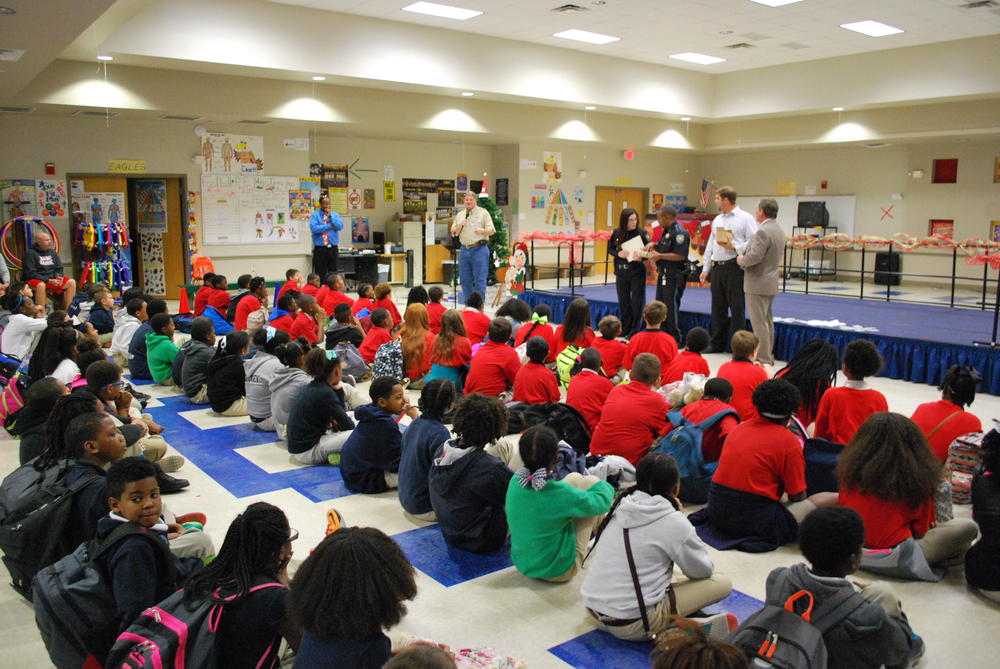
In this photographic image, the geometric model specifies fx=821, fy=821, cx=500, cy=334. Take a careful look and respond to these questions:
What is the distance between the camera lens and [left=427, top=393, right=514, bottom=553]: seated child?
3.59 meters

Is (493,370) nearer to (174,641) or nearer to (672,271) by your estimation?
(174,641)

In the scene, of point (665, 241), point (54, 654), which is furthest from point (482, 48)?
point (54, 654)

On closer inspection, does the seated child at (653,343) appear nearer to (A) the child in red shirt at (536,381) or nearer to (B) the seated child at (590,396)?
(A) the child in red shirt at (536,381)

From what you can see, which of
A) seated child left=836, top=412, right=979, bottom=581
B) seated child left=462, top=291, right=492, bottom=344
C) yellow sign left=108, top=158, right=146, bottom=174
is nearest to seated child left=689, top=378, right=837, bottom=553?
seated child left=836, top=412, right=979, bottom=581

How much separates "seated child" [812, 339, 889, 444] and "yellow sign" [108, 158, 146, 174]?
1036 centimetres

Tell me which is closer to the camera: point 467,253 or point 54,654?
point 54,654

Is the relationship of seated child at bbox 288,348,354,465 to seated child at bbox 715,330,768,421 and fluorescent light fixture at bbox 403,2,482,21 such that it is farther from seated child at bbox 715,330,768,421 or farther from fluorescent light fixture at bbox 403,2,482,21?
fluorescent light fixture at bbox 403,2,482,21

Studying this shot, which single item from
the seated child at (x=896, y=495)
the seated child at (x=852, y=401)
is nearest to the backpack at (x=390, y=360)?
the seated child at (x=852, y=401)

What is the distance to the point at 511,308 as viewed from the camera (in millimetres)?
7289

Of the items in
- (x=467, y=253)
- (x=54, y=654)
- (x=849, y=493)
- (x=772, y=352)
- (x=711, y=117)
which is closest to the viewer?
(x=54, y=654)

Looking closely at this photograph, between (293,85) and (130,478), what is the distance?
9618 mm

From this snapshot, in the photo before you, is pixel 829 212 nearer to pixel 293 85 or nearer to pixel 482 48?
pixel 482 48

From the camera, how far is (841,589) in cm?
235

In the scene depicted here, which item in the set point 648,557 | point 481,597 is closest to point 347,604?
point 648,557
